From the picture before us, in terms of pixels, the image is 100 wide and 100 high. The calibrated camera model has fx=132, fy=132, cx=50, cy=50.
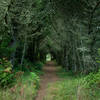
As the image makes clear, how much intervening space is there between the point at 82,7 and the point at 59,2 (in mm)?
1609

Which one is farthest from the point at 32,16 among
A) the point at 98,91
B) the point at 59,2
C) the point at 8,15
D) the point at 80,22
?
the point at 98,91

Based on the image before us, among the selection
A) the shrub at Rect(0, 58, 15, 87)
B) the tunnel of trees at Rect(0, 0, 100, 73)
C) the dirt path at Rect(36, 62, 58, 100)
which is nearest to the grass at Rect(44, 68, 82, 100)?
the dirt path at Rect(36, 62, 58, 100)

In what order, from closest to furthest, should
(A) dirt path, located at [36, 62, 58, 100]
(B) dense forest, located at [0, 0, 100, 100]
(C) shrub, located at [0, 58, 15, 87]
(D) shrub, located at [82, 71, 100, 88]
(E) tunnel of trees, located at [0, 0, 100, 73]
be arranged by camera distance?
1. (B) dense forest, located at [0, 0, 100, 100]
2. (D) shrub, located at [82, 71, 100, 88]
3. (A) dirt path, located at [36, 62, 58, 100]
4. (C) shrub, located at [0, 58, 15, 87]
5. (E) tunnel of trees, located at [0, 0, 100, 73]

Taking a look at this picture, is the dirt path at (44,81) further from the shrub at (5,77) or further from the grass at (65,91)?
the shrub at (5,77)

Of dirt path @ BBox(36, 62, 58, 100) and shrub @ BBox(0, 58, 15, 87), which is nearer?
dirt path @ BBox(36, 62, 58, 100)

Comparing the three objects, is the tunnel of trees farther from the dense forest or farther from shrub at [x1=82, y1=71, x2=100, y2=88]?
shrub at [x1=82, y1=71, x2=100, y2=88]

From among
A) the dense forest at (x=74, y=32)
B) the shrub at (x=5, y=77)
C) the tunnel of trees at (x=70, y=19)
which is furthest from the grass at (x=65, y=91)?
the shrub at (x=5, y=77)

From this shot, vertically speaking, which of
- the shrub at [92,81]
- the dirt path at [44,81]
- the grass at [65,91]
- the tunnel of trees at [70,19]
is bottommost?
the dirt path at [44,81]

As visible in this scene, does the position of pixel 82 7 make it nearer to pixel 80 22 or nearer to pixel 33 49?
pixel 80 22

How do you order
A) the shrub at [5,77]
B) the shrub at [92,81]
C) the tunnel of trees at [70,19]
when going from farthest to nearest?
the tunnel of trees at [70,19] → the shrub at [5,77] → the shrub at [92,81]

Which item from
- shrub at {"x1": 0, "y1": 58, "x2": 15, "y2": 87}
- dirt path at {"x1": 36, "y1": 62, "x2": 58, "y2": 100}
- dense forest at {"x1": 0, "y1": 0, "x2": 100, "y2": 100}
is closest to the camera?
dense forest at {"x1": 0, "y1": 0, "x2": 100, "y2": 100}

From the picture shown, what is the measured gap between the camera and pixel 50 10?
10812 millimetres

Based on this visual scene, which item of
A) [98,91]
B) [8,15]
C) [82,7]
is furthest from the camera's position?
[8,15]

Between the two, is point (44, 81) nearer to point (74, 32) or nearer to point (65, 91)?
point (74, 32)
